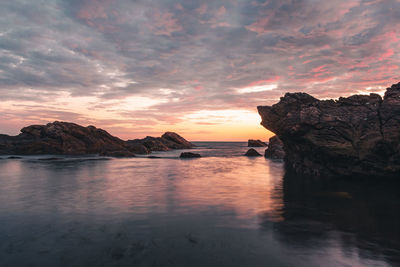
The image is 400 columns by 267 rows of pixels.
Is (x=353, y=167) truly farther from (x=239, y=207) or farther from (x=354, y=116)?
(x=239, y=207)

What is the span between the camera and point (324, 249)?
316 inches

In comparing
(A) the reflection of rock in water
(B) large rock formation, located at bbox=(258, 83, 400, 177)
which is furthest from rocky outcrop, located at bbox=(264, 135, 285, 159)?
(A) the reflection of rock in water

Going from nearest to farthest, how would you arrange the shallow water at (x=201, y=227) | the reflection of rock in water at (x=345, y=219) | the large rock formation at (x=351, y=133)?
the shallow water at (x=201, y=227), the reflection of rock in water at (x=345, y=219), the large rock formation at (x=351, y=133)

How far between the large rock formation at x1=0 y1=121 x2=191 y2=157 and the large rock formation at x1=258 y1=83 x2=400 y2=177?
44.8 meters

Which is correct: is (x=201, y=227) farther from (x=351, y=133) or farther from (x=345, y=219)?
(x=351, y=133)

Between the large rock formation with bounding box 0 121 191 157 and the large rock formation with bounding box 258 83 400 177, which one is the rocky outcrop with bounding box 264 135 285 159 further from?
the large rock formation with bounding box 0 121 191 157

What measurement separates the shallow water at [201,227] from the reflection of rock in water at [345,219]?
44 millimetres

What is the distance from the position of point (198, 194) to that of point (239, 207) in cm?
472

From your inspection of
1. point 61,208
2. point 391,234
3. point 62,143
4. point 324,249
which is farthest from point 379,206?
point 62,143

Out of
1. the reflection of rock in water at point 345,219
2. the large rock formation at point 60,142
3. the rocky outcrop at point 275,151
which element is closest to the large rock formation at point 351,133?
the reflection of rock in water at point 345,219

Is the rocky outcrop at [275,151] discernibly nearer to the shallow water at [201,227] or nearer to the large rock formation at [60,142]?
the shallow water at [201,227]

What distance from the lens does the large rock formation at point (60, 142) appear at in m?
59.5

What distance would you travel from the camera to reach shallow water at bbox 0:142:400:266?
7473mm

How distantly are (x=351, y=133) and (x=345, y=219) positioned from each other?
12.8m
